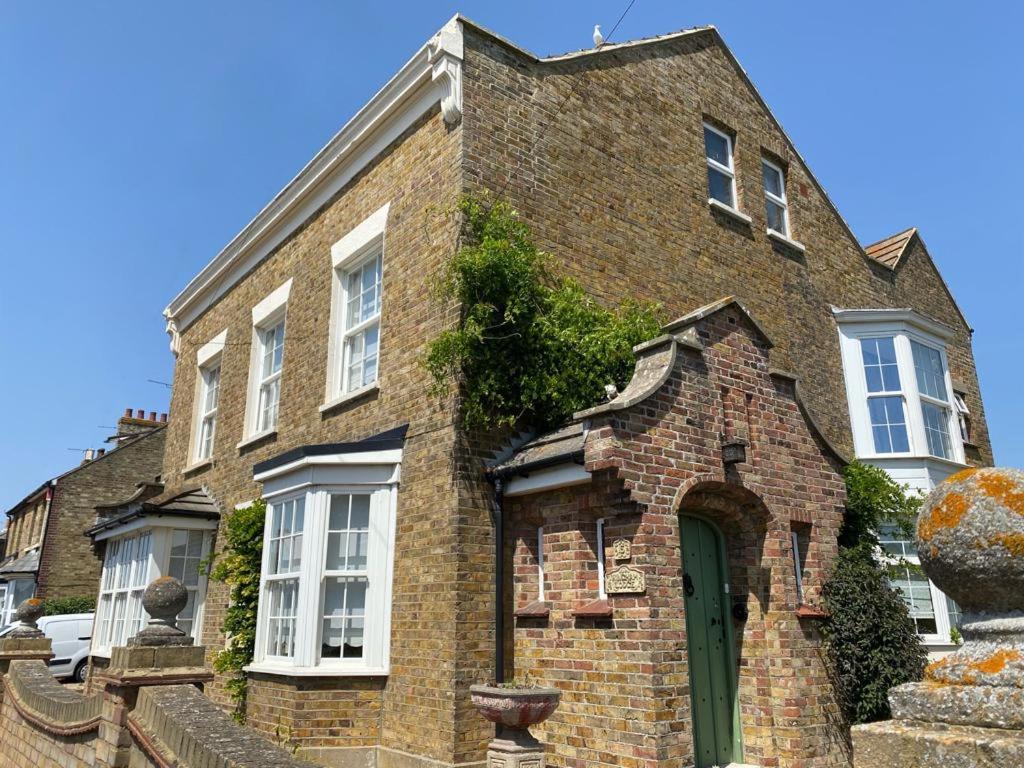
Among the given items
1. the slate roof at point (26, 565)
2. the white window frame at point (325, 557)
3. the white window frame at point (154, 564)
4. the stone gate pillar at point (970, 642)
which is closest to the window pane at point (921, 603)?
the white window frame at point (325, 557)

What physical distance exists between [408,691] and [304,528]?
7.41 feet

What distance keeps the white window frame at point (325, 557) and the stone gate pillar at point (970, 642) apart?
7.02 meters

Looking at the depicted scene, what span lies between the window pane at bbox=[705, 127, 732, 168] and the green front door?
741 cm

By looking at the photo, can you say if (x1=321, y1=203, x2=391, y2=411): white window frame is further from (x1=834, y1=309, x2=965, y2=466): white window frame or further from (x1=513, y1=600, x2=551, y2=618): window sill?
(x1=834, y1=309, x2=965, y2=466): white window frame

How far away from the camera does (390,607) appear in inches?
343

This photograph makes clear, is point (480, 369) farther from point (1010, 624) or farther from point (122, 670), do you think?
point (1010, 624)

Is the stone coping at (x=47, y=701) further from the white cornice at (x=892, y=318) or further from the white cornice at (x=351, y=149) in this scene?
the white cornice at (x=892, y=318)

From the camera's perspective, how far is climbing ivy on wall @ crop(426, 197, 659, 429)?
27.5 ft

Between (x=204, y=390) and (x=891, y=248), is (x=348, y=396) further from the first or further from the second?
(x=891, y=248)

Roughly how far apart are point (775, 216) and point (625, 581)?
9.47 meters

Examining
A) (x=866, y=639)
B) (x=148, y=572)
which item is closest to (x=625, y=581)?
(x=866, y=639)

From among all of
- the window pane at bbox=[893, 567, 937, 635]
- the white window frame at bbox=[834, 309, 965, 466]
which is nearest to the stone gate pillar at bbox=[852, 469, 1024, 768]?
the window pane at bbox=[893, 567, 937, 635]

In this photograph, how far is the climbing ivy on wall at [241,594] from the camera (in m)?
10.3

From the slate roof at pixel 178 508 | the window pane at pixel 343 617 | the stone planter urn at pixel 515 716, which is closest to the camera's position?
the stone planter urn at pixel 515 716
